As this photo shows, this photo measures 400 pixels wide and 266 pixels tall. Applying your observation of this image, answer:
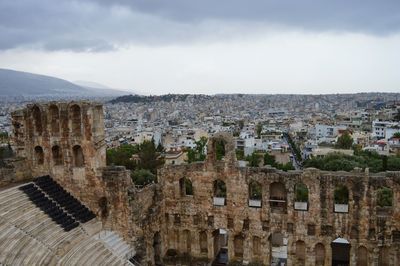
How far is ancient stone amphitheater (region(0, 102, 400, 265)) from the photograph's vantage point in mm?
24703

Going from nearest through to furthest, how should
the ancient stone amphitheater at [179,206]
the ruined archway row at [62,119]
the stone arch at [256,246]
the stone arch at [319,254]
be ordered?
1. the ancient stone amphitheater at [179,206]
2. the stone arch at [319,254]
3. the ruined archway row at [62,119]
4. the stone arch at [256,246]

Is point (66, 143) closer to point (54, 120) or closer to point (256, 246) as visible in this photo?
point (54, 120)

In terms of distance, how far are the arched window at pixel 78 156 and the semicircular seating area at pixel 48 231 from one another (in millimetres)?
1786

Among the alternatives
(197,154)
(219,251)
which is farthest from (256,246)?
(197,154)

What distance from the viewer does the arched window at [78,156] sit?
26984mm

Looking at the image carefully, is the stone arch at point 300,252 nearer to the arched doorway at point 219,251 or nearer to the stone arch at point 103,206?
the arched doorway at point 219,251

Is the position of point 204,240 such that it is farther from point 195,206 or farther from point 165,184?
point 165,184

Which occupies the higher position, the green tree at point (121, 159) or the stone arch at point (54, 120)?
the stone arch at point (54, 120)

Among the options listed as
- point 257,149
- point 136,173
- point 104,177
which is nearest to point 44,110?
point 104,177

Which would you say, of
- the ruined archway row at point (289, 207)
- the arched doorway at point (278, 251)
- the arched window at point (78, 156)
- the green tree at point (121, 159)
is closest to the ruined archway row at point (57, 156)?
the arched window at point (78, 156)

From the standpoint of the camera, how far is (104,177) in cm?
2625

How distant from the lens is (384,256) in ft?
83.7

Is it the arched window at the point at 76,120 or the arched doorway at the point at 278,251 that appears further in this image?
the arched doorway at the point at 278,251

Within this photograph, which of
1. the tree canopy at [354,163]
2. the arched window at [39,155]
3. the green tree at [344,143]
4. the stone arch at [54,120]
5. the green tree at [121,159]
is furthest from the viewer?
the green tree at [344,143]
